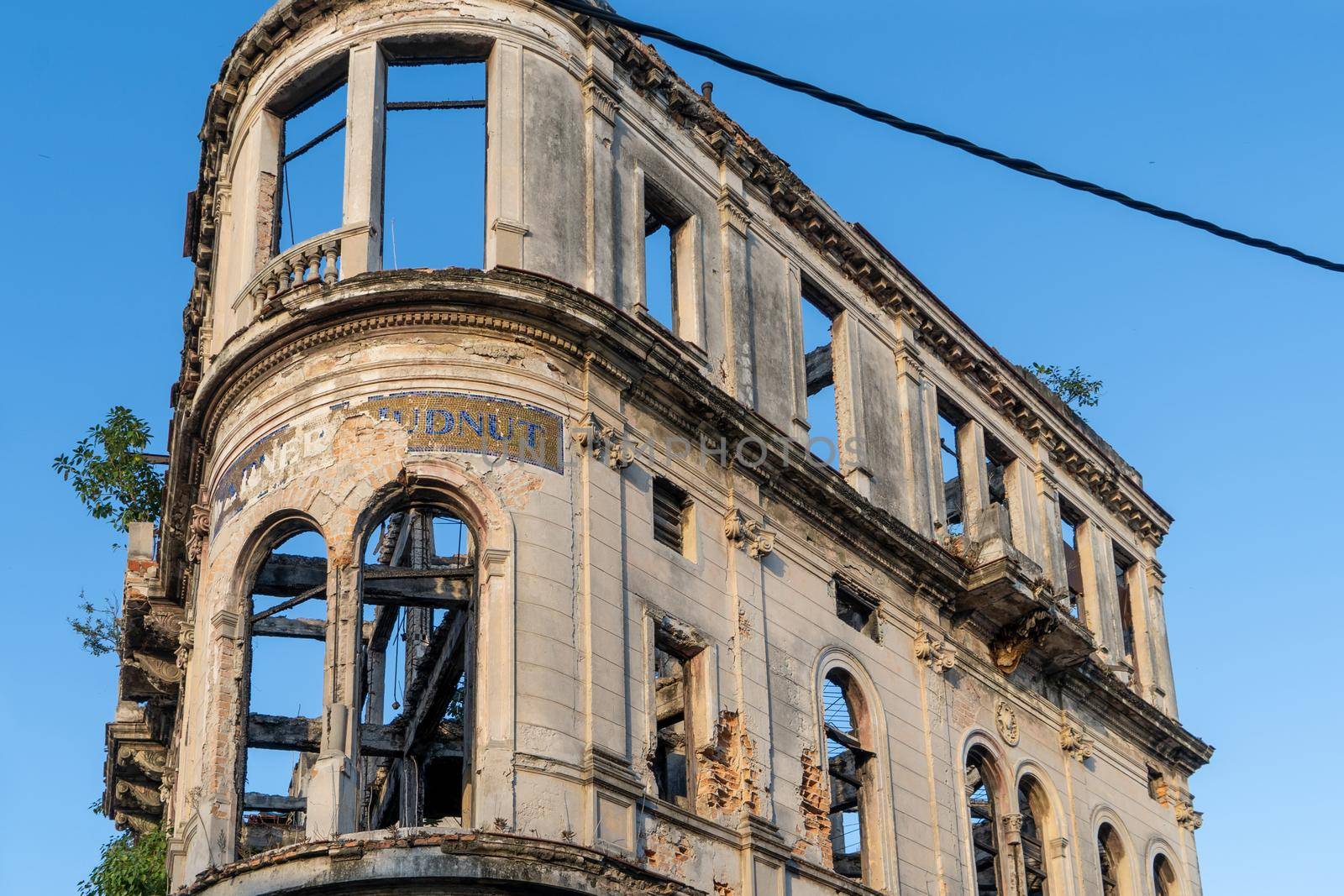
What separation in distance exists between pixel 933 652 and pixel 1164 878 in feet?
27.1

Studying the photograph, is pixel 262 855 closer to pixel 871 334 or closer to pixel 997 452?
pixel 871 334

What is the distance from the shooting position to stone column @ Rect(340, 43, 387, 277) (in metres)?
20.7

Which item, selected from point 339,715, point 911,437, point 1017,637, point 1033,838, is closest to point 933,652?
point 1017,637

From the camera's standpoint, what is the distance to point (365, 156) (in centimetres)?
2123

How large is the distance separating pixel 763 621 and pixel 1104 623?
436 inches

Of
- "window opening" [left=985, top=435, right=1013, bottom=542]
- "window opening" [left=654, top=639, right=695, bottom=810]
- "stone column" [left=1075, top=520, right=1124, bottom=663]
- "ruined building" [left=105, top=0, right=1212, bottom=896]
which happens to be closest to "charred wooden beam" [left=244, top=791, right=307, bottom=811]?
"ruined building" [left=105, top=0, right=1212, bottom=896]

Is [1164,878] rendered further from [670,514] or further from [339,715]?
[339,715]

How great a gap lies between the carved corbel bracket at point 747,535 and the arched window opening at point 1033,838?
257 inches

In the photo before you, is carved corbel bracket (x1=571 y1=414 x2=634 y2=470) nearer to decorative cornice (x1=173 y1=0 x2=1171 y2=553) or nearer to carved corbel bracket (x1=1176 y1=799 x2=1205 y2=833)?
decorative cornice (x1=173 y1=0 x2=1171 y2=553)

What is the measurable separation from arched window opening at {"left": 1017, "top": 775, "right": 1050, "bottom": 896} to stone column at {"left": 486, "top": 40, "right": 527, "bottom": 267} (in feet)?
36.5

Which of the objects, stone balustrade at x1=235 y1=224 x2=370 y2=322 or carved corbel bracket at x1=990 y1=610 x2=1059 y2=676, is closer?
stone balustrade at x1=235 y1=224 x2=370 y2=322

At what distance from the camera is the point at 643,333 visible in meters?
21.0

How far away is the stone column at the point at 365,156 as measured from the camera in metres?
20.7

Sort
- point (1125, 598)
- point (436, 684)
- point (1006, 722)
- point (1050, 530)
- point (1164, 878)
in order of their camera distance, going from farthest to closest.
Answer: point (1125, 598) < point (1164, 878) < point (1050, 530) < point (1006, 722) < point (436, 684)
